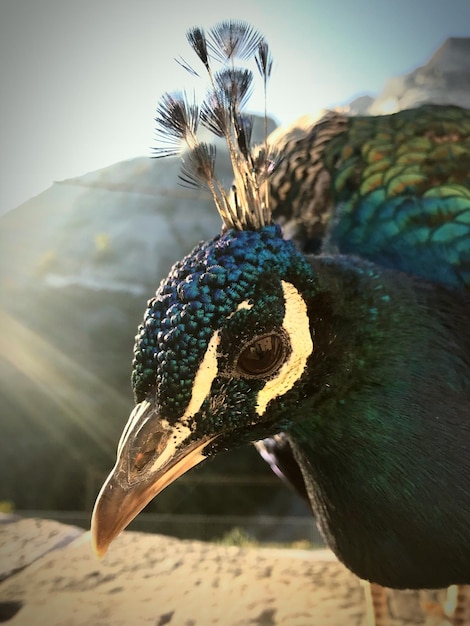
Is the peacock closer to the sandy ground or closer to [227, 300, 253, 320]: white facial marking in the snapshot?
[227, 300, 253, 320]: white facial marking

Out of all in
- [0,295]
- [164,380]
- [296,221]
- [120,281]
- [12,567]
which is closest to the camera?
[164,380]

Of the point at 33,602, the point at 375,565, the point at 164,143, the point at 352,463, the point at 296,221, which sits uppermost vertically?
Result: the point at 164,143

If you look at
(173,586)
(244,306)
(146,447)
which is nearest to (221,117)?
(244,306)

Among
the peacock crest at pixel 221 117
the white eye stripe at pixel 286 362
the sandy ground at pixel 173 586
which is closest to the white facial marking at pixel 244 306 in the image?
the white eye stripe at pixel 286 362

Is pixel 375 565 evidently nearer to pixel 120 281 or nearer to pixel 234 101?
pixel 234 101

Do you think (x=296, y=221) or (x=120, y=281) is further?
(x=120, y=281)

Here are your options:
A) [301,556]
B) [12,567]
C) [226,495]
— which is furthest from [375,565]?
[226,495]
